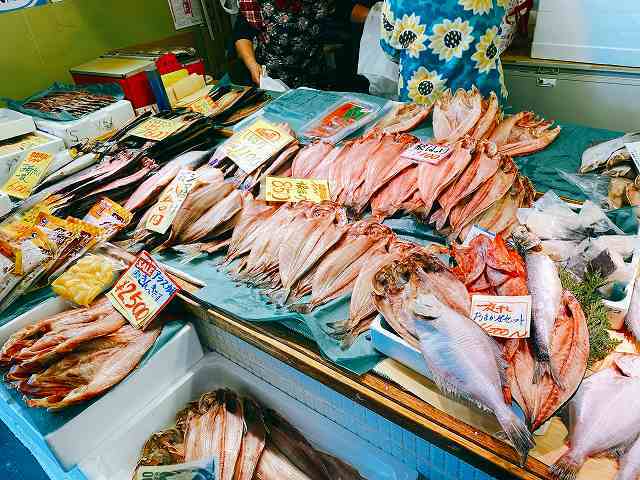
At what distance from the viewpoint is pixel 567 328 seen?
1.42 m

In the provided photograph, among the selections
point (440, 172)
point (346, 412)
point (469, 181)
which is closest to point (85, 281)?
point (346, 412)

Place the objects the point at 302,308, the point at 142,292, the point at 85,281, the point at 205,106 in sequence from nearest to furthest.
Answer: the point at 302,308, the point at 142,292, the point at 85,281, the point at 205,106

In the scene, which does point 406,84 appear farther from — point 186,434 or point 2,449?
point 2,449

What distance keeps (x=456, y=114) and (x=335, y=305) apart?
5.79ft

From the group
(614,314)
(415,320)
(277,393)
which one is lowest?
(277,393)

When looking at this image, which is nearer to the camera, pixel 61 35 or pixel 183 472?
pixel 183 472

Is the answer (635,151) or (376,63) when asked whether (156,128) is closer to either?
(376,63)

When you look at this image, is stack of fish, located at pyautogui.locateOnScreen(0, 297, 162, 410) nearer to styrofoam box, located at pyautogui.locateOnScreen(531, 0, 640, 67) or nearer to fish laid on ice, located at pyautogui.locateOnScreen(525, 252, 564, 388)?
fish laid on ice, located at pyautogui.locateOnScreen(525, 252, 564, 388)

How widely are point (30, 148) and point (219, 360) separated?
251 centimetres

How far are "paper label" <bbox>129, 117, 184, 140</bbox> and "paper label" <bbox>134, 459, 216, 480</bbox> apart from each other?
2336mm

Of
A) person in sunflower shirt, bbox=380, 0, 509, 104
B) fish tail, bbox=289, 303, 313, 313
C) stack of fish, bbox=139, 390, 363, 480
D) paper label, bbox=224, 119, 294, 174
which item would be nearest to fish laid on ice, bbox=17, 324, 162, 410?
stack of fish, bbox=139, 390, 363, 480

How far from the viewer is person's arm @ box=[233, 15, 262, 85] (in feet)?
16.5

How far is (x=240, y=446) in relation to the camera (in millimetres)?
1964

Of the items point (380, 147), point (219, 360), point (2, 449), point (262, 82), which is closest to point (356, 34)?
point (262, 82)
